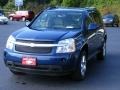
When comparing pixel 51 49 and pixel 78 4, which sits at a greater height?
pixel 51 49

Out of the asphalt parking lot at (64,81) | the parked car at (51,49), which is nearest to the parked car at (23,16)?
the asphalt parking lot at (64,81)

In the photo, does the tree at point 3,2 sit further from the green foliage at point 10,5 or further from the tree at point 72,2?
the tree at point 72,2

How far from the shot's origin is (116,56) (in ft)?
43.1

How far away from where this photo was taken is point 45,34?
8.91m

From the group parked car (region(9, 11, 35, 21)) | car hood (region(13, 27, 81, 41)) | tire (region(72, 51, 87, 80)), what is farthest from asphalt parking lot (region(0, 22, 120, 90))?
parked car (region(9, 11, 35, 21))

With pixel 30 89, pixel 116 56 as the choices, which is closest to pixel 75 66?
pixel 30 89

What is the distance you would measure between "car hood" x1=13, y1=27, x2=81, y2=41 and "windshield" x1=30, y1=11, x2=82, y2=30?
1.67 ft

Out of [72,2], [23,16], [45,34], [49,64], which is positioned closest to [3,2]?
[72,2]

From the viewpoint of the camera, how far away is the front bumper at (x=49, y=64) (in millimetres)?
8375

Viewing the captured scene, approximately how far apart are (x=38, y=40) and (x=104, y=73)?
93.7 inches

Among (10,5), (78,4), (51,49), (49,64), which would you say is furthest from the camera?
(10,5)

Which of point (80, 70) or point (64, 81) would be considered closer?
A: point (80, 70)

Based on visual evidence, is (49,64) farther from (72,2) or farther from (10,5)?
(10,5)

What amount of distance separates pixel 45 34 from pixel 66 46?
638 millimetres
